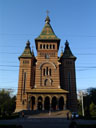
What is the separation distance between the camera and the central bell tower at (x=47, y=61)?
42.1 metres

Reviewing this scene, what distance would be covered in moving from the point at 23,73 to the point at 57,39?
1534 cm

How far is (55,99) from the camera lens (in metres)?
41.2

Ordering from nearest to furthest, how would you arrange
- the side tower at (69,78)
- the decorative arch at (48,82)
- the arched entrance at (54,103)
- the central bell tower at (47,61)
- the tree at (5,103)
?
the arched entrance at (54,103) → the decorative arch at (48,82) → the central bell tower at (47,61) → the side tower at (69,78) → the tree at (5,103)

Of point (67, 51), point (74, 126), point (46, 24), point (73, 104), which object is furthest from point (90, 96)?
point (74, 126)

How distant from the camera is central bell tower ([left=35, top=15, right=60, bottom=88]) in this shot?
42125 millimetres

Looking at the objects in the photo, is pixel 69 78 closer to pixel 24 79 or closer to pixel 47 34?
pixel 24 79

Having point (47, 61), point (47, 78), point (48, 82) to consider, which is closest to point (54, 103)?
point (48, 82)

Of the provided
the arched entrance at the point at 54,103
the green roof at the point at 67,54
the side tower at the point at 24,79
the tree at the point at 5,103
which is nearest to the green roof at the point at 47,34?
the green roof at the point at 67,54

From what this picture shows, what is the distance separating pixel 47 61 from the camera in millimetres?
44344

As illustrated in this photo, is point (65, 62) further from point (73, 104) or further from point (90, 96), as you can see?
point (90, 96)

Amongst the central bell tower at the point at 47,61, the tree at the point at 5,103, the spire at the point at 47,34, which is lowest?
the tree at the point at 5,103

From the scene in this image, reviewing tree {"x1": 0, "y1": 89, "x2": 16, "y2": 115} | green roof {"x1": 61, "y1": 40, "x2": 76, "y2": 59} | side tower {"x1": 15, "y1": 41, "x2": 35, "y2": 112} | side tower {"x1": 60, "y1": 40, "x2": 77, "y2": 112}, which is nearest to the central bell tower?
side tower {"x1": 15, "y1": 41, "x2": 35, "y2": 112}

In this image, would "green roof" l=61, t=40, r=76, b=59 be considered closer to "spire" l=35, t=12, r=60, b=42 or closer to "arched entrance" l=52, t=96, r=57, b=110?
"spire" l=35, t=12, r=60, b=42

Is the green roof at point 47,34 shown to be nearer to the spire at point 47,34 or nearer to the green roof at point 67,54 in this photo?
the spire at point 47,34
